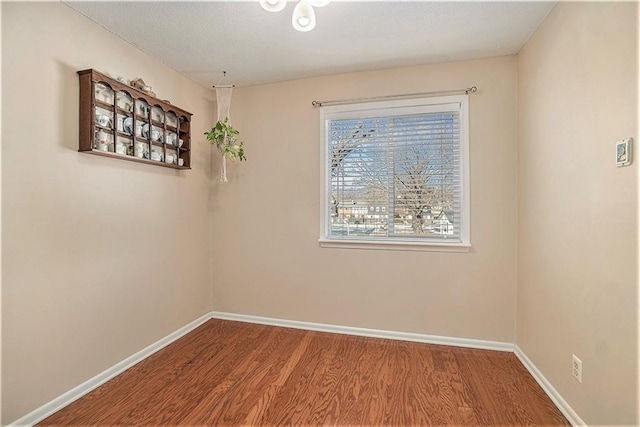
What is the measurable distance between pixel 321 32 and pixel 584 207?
1985 millimetres

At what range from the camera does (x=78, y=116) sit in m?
1.95

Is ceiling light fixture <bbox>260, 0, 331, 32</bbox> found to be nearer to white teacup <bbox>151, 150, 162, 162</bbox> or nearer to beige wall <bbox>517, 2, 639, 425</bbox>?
beige wall <bbox>517, 2, 639, 425</bbox>

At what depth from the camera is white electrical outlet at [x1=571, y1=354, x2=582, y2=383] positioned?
5.37ft

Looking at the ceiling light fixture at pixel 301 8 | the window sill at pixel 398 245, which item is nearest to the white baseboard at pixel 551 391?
the window sill at pixel 398 245

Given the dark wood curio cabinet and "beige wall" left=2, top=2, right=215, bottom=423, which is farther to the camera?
the dark wood curio cabinet

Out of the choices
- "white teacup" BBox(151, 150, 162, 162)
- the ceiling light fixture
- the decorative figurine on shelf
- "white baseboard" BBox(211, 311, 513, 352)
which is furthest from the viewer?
"white baseboard" BBox(211, 311, 513, 352)

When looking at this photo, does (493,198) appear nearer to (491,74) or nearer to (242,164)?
(491,74)

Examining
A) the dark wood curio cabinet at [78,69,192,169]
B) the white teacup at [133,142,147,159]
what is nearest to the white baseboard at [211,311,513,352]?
the dark wood curio cabinet at [78,69,192,169]

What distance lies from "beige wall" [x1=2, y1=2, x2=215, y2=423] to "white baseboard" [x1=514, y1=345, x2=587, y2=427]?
294cm

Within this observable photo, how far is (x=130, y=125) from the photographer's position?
2.23 m

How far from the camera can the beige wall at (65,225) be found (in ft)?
5.32

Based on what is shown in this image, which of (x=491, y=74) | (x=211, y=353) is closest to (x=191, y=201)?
(x=211, y=353)

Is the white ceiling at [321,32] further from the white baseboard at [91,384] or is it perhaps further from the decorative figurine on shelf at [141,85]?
the white baseboard at [91,384]

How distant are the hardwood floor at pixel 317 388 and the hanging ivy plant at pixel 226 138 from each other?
5.81 ft
